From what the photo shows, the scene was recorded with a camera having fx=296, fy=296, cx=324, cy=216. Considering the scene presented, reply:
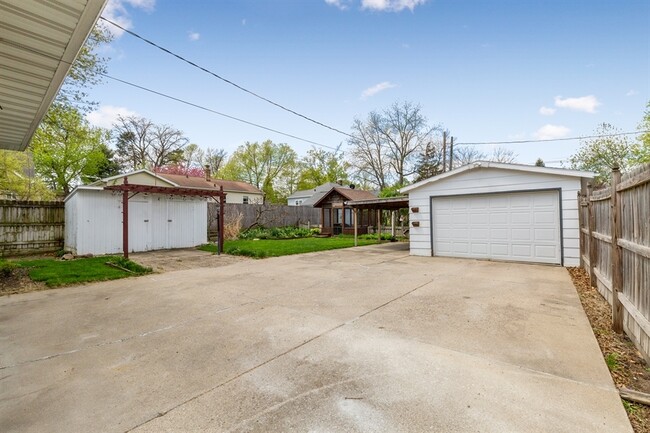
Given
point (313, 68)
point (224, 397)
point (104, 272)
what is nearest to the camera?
point (224, 397)

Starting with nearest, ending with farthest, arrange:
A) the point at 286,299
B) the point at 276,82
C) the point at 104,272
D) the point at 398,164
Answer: the point at 286,299 → the point at 104,272 → the point at 276,82 → the point at 398,164

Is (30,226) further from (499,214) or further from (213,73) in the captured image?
(499,214)

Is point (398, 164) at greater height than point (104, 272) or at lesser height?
greater

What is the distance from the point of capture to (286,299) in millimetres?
4824

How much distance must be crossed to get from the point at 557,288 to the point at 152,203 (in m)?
12.5

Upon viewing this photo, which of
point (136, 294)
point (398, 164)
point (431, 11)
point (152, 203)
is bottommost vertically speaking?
point (136, 294)

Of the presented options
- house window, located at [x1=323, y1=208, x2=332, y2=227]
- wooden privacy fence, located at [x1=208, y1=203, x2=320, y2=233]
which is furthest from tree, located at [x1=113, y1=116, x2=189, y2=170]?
house window, located at [x1=323, y1=208, x2=332, y2=227]

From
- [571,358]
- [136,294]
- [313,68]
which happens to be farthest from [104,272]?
[313,68]

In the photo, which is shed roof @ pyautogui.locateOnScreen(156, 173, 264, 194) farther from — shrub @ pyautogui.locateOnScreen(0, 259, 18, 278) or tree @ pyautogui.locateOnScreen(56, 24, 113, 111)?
shrub @ pyautogui.locateOnScreen(0, 259, 18, 278)

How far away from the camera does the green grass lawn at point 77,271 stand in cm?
621

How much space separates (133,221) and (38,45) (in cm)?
959

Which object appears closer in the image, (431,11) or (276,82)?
(431,11)

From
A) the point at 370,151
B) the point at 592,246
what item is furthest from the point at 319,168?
the point at 592,246

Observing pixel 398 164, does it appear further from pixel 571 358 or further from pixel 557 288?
pixel 571 358
